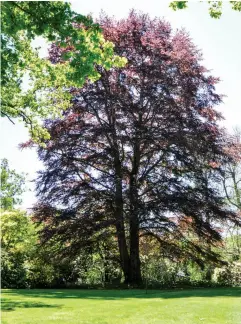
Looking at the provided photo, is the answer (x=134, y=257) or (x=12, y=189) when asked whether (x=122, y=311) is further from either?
(x=134, y=257)

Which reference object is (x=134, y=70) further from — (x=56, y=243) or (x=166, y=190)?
(x=56, y=243)

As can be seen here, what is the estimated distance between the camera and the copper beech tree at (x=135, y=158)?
1778cm

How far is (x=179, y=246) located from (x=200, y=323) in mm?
11140

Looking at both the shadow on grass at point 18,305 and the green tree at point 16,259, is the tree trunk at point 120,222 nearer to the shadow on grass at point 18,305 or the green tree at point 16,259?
the green tree at point 16,259

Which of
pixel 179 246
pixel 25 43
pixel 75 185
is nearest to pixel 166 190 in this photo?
pixel 179 246

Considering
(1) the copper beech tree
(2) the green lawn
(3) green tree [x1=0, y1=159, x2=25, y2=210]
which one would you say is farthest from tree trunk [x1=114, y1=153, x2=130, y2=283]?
(2) the green lawn

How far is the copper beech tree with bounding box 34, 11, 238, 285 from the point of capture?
17781mm

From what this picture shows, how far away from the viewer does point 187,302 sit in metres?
10.8

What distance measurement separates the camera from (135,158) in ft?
63.4

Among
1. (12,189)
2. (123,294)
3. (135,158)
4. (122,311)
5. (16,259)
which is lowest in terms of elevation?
(122,311)

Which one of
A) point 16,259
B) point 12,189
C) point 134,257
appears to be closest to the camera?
point 12,189

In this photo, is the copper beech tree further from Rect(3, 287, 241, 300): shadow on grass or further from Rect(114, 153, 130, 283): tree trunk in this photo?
Rect(3, 287, 241, 300): shadow on grass

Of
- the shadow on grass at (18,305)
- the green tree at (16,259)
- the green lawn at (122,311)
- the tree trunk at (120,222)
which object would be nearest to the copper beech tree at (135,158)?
the tree trunk at (120,222)

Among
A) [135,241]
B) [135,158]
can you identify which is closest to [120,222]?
[135,241]
